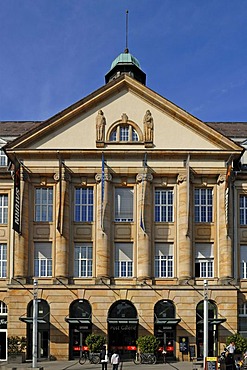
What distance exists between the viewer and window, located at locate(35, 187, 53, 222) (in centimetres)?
5188

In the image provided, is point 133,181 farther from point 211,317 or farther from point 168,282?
point 211,317

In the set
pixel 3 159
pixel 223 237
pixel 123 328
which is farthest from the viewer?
pixel 3 159

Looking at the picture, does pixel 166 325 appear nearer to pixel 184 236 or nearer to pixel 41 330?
pixel 184 236

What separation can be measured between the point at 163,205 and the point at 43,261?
9.52 m

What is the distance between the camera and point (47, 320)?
49781 millimetres

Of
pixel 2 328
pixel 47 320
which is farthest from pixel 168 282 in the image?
pixel 2 328

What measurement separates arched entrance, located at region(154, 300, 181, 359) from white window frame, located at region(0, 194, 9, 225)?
12.9 metres

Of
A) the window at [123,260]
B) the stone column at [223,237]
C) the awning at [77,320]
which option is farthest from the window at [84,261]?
the stone column at [223,237]

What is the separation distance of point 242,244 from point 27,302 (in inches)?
634

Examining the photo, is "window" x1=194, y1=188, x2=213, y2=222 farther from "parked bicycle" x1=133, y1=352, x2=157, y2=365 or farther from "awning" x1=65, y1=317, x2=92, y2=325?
"awning" x1=65, y1=317, x2=92, y2=325

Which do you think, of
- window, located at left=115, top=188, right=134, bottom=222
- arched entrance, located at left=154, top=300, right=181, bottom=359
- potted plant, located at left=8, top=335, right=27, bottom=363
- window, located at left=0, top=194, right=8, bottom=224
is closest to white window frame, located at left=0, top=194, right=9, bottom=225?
window, located at left=0, top=194, right=8, bottom=224

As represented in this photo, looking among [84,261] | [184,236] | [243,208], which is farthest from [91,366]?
[243,208]

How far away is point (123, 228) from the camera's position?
5162 centimetres

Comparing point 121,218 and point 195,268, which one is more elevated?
point 121,218
